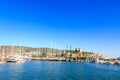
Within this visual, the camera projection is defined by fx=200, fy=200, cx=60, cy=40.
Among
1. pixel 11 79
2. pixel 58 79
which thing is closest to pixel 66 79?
pixel 58 79

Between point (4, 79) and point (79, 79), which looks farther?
point (79, 79)

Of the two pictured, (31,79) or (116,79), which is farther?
(116,79)

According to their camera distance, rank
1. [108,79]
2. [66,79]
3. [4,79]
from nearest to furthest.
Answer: [4,79], [66,79], [108,79]

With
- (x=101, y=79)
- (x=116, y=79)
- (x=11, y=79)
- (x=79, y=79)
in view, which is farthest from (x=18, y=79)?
(x=116, y=79)

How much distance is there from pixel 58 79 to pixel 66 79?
3115mm

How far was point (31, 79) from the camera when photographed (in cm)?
7494

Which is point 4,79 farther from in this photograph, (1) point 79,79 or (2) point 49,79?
(1) point 79,79

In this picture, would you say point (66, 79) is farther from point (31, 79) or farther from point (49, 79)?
point (31, 79)

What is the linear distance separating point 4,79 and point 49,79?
1676 cm

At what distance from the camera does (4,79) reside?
72812 mm

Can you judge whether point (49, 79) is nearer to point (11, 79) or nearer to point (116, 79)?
point (11, 79)

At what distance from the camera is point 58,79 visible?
253 feet

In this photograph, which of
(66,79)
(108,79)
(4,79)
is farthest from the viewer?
(108,79)

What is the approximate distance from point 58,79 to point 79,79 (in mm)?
8452
